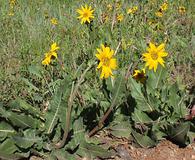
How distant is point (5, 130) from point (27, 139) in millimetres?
181

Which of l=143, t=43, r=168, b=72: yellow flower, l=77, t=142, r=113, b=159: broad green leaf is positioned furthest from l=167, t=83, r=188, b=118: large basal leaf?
l=77, t=142, r=113, b=159: broad green leaf

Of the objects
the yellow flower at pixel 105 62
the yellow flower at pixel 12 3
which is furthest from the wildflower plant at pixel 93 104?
the yellow flower at pixel 12 3

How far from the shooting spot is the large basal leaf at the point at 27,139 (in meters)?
2.45

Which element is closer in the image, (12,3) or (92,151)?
(92,151)

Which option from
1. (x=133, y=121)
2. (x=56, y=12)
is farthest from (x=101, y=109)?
(x=56, y=12)

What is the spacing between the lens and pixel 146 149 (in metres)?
2.72

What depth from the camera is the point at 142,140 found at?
2.66 metres

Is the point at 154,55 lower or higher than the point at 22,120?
higher

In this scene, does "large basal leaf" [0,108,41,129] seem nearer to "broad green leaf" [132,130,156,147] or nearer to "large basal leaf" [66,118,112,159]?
"large basal leaf" [66,118,112,159]

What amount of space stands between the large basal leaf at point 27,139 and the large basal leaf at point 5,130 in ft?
0.28

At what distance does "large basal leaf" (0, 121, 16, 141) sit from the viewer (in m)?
2.56

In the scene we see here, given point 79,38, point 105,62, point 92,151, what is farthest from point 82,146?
point 79,38

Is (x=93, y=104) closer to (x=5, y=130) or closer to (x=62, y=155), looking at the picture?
(x=62, y=155)

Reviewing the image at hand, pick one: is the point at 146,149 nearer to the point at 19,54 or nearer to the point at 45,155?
the point at 45,155
